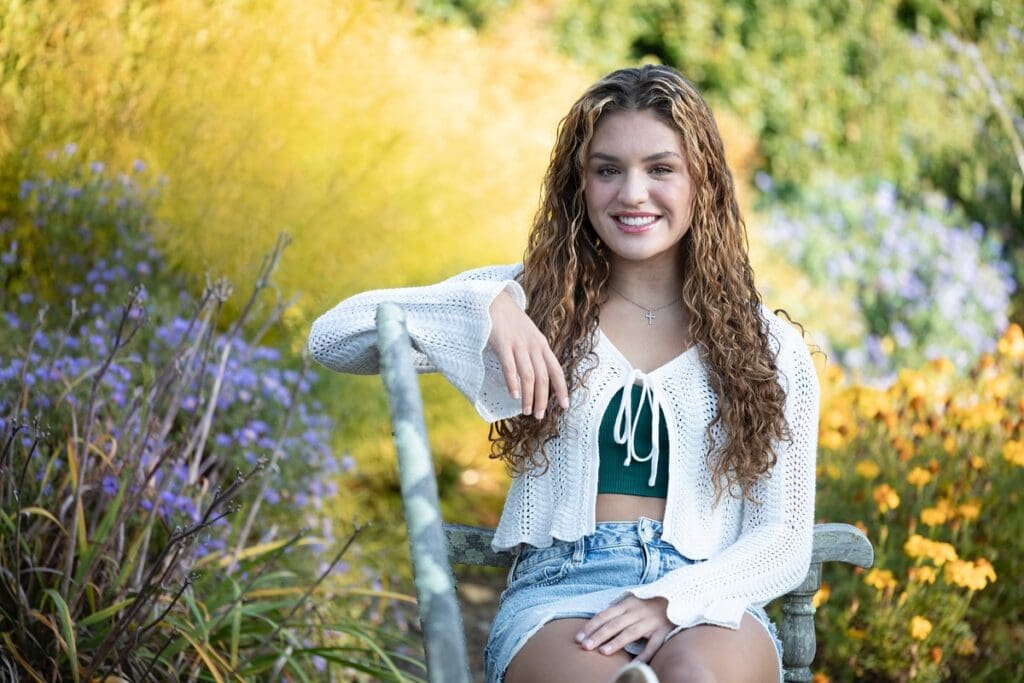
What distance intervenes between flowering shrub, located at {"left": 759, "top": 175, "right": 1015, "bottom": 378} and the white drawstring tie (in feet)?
11.2

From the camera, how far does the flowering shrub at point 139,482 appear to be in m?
2.04

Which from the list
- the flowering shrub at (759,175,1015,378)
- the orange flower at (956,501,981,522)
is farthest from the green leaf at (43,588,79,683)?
the flowering shrub at (759,175,1015,378)

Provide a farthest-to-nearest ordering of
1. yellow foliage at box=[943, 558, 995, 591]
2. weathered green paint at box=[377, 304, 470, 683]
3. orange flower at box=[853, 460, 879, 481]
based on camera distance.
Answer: orange flower at box=[853, 460, 879, 481]
yellow foliage at box=[943, 558, 995, 591]
weathered green paint at box=[377, 304, 470, 683]

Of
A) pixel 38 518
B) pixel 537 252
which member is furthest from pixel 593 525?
pixel 38 518

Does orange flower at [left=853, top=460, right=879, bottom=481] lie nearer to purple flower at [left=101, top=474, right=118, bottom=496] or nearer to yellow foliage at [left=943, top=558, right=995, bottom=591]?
yellow foliage at [left=943, top=558, right=995, bottom=591]

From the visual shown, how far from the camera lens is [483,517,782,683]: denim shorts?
72.1 inches

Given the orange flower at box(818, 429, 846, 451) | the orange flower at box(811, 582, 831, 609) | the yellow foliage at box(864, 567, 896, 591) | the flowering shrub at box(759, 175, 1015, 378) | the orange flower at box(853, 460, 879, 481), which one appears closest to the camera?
the yellow foliage at box(864, 567, 896, 591)

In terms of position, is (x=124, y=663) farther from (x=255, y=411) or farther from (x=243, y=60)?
(x=243, y=60)

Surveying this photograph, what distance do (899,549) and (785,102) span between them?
5366mm

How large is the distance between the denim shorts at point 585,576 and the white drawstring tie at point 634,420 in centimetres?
10

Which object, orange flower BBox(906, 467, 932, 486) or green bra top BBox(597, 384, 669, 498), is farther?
orange flower BBox(906, 467, 932, 486)

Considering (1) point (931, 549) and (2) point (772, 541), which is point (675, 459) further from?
(1) point (931, 549)

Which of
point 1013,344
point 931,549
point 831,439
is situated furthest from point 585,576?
point 1013,344

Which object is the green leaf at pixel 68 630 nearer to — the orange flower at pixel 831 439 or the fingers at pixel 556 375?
the fingers at pixel 556 375
